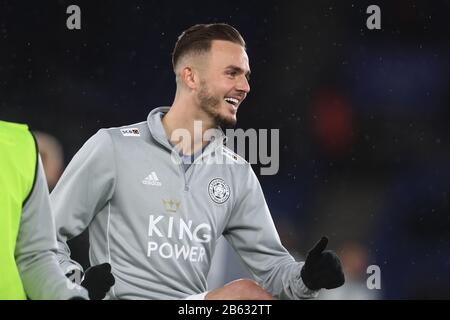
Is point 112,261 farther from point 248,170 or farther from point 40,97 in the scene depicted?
point 40,97

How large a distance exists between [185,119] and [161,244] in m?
0.39

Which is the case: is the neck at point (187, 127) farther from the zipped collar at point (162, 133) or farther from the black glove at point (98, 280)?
the black glove at point (98, 280)

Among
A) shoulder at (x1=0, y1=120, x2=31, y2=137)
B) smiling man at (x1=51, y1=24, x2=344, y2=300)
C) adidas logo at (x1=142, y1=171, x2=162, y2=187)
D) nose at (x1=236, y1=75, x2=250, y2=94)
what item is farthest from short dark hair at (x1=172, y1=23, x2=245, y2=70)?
shoulder at (x1=0, y1=120, x2=31, y2=137)

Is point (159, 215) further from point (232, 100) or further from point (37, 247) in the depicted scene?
point (37, 247)

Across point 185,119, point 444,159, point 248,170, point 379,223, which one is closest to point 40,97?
point 185,119

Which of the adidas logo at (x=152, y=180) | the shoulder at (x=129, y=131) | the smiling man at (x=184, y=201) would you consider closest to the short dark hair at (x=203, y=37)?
the smiling man at (x=184, y=201)

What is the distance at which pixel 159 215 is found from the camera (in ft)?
6.59

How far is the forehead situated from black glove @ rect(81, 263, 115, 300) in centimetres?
72

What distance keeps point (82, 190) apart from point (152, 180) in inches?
7.9

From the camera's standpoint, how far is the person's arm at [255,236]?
2158mm

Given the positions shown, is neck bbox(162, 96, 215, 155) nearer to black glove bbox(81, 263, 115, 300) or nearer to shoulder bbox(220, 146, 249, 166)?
shoulder bbox(220, 146, 249, 166)

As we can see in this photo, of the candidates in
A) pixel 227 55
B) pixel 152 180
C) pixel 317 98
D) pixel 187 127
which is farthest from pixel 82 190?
pixel 317 98

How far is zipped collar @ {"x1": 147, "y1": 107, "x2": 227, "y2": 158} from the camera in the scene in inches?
83.2

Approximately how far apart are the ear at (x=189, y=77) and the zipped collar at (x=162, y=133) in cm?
10
